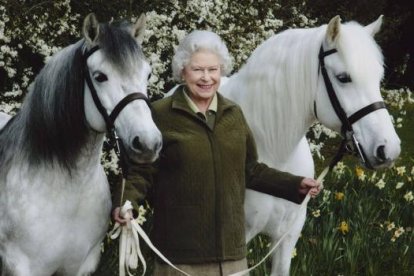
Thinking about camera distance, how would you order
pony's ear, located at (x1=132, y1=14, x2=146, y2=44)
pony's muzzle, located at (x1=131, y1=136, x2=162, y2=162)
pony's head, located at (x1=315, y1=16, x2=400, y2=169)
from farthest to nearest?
pony's head, located at (x1=315, y1=16, x2=400, y2=169) → pony's ear, located at (x1=132, y1=14, x2=146, y2=44) → pony's muzzle, located at (x1=131, y1=136, x2=162, y2=162)

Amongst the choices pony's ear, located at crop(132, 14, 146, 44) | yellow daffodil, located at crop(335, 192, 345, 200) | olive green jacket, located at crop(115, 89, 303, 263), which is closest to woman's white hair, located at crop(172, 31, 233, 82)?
olive green jacket, located at crop(115, 89, 303, 263)

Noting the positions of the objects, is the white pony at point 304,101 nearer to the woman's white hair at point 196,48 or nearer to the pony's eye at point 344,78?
the pony's eye at point 344,78

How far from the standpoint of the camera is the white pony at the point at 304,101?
3600mm

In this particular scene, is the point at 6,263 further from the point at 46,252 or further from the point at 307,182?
the point at 307,182

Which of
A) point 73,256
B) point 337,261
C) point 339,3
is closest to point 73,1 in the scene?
point 337,261

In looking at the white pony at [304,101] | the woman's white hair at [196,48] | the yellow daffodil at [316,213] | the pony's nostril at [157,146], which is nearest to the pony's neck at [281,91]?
the white pony at [304,101]

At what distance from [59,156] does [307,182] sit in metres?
1.12

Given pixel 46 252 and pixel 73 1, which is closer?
pixel 46 252

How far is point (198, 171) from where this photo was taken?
3.25 metres

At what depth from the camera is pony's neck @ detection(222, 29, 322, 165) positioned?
3.87m

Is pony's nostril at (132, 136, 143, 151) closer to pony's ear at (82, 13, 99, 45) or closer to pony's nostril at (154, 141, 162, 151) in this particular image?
pony's nostril at (154, 141, 162, 151)

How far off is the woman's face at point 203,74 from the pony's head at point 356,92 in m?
0.75

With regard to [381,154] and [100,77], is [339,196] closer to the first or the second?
[381,154]

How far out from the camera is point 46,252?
11.0 feet
